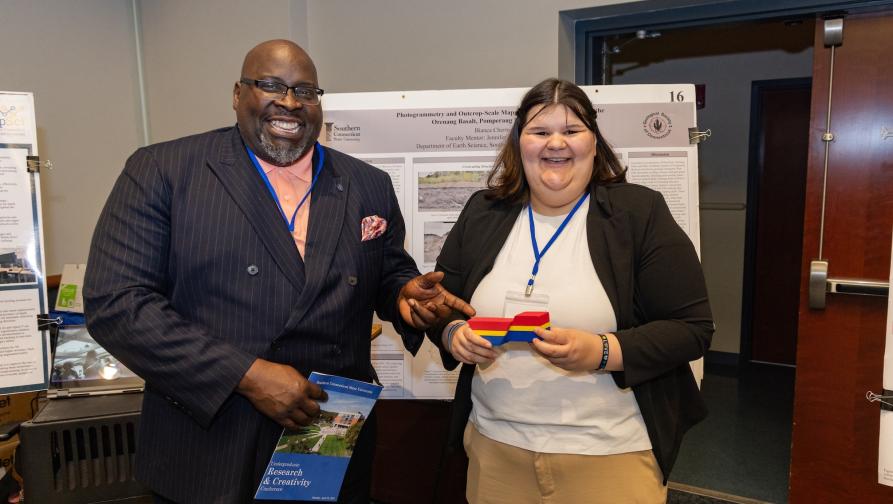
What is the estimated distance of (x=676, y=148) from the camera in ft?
6.97

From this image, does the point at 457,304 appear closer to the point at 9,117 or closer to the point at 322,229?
the point at 322,229

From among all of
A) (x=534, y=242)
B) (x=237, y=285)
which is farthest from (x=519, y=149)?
(x=237, y=285)

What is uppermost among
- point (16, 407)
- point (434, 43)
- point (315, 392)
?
point (434, 43)

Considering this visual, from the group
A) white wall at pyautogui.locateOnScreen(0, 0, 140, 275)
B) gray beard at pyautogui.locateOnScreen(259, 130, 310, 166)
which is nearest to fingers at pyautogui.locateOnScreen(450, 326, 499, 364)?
gray beard at pyautogui.locateOnScreen(259, 130, 310, 166)

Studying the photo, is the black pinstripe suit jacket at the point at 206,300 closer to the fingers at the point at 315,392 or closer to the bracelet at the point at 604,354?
the fingers at the point at 315,392

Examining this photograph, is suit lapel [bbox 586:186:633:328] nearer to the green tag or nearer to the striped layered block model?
the striped layered block model

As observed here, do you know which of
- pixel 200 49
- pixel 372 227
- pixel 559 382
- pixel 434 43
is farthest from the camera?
pixel 200 49

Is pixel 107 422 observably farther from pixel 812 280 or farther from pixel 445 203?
pixel 812 280

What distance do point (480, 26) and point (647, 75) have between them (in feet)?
8.00

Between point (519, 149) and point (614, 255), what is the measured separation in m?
0.37

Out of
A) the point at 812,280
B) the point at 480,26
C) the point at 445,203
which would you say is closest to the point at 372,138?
the point at 445,203

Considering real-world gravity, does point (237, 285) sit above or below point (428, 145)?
below

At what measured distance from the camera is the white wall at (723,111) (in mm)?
4332

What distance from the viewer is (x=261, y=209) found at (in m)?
1.29
